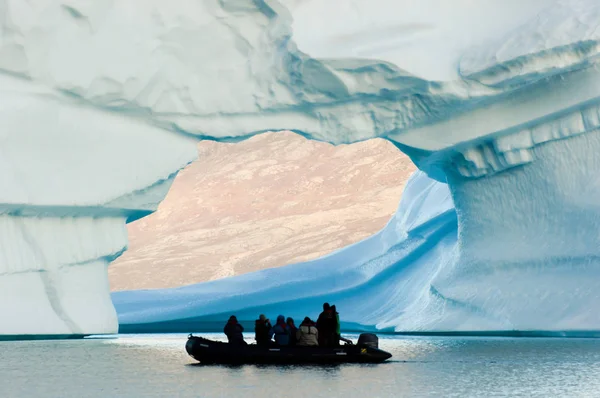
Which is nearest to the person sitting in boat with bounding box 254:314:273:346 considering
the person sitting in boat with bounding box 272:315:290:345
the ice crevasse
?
the person sitting in boat with bounding box 272:315:290:345

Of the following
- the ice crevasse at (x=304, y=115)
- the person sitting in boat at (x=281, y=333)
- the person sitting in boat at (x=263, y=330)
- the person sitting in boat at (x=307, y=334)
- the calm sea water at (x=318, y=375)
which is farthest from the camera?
the ice crevasse at (x=304, y=115)

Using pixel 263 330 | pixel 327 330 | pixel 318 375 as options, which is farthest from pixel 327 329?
pixel 318 375

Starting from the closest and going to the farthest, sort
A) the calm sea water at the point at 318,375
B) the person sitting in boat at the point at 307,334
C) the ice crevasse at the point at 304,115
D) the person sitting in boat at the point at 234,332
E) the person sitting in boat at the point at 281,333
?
1. the calm sea water at the point at 318,375
2. the person sitting in boat at the point at 307,334
3. the person sitting in boat at the point at 234,332
4. the person sitting in boat at the point at 281,333
5. the ice crevasse at the point at 304,115

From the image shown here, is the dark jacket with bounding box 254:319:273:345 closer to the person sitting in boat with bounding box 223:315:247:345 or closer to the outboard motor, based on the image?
the person sitting in boat with bounding box 223:315:247:345

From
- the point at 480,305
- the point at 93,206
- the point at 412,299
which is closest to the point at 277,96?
the point at 93,206

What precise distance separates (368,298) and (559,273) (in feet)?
21.5

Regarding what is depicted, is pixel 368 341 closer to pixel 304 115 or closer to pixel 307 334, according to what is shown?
pixel 307 334

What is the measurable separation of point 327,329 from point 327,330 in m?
0.01

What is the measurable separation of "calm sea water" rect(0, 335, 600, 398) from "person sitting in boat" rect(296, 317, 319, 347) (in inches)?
18.7

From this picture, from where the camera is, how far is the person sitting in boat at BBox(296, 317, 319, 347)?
12766mm

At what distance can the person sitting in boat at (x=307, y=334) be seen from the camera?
503 inches

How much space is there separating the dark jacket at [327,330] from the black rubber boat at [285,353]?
15cm

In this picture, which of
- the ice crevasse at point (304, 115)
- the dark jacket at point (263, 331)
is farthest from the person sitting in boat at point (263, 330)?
the ice crevasse at point (304, 115)

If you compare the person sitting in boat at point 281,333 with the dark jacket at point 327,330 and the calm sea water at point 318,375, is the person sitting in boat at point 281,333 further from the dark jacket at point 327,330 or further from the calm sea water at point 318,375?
the calm sea water at point 318,375
